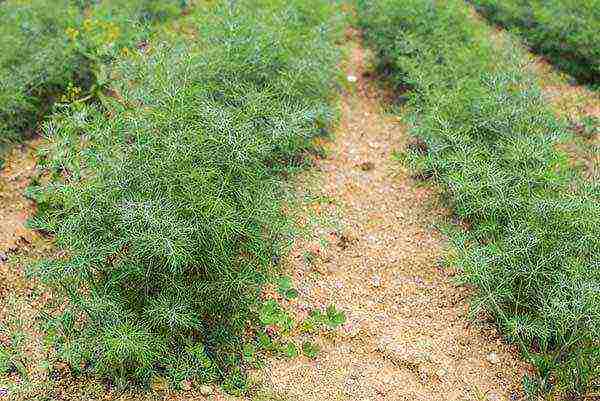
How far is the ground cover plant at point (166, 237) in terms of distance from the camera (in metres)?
3.25

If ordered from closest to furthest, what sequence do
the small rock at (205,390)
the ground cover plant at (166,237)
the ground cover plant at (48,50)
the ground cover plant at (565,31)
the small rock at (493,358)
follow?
1. the ground cover plant at (166,237)
2. the small rock at (205,390)
3. the small rock at (493,358)
4. the ground cover plant at (48,50)
5. the ground cover plant at (565,31)

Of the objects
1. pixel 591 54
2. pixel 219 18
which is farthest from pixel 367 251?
pixel 591 54

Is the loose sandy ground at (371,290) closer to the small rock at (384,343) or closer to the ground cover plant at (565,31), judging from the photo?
the small rock at (384,343)

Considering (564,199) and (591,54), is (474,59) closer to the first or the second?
(591,54)

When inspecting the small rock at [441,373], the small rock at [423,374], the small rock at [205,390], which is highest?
the small rock at [205,390]

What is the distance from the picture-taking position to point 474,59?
5449mm

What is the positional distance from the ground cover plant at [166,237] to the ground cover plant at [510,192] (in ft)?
3.05

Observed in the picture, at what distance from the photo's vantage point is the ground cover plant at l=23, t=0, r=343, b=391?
325 cm

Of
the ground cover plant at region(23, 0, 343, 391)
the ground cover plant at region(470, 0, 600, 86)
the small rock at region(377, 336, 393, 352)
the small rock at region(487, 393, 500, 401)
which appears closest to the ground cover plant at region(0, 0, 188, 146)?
the ground cover plant at region(23, 0, 343, 391)

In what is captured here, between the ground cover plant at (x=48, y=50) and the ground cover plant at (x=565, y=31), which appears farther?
the ground cover plant at (x=565, y=31)

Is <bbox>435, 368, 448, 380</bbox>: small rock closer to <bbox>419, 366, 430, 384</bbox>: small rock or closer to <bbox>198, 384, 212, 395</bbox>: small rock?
<bbox>419, 366, 430, 384</bbox>: small rock

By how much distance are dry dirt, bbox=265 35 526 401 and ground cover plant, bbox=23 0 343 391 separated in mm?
179

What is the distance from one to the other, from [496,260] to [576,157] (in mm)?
1768

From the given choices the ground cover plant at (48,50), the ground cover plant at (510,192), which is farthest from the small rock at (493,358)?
the ground cover plant at (48,50)
